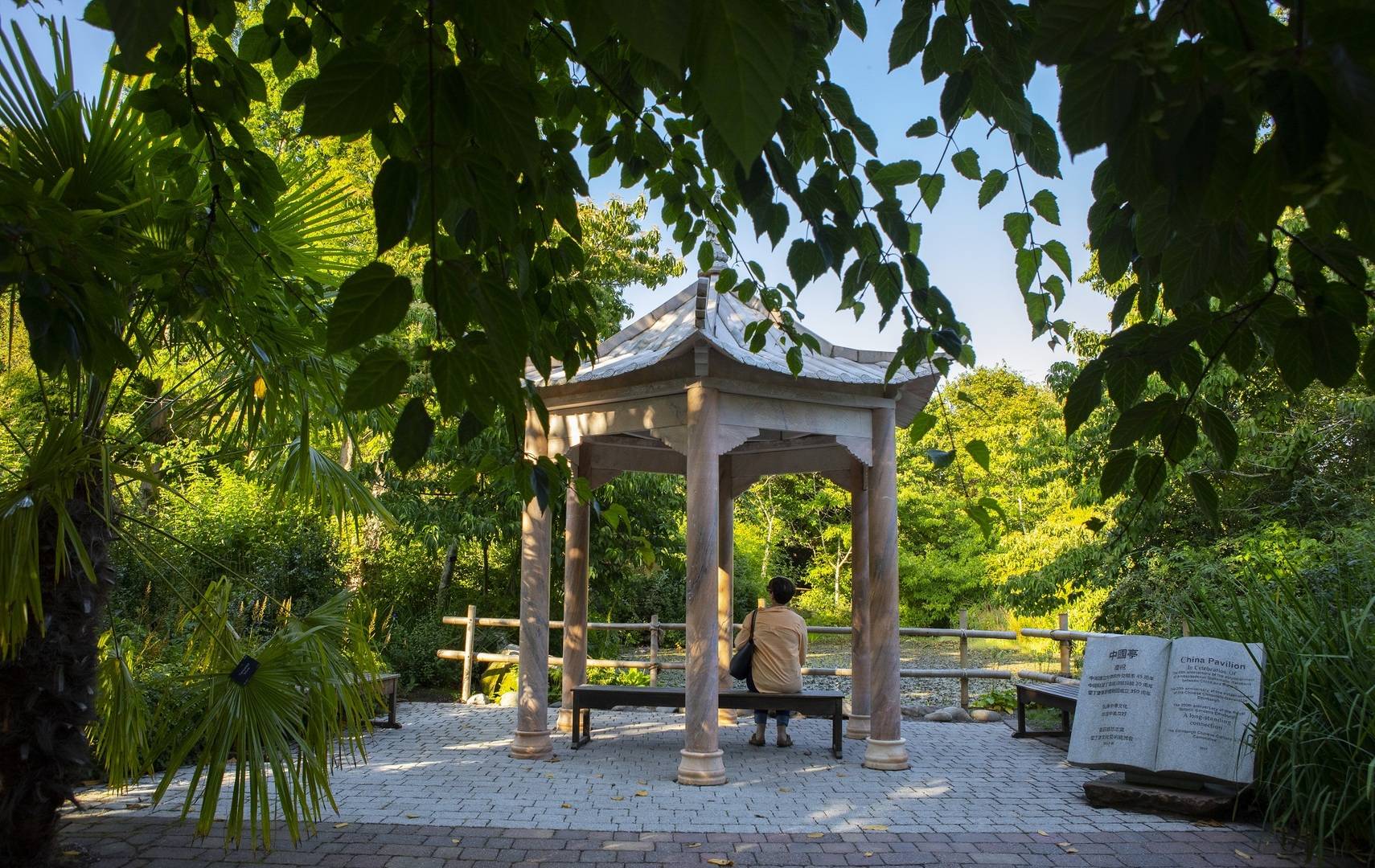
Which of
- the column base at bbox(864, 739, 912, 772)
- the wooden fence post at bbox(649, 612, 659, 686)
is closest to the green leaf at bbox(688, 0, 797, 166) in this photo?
the column base at bbox(864, 739, 912, 772)

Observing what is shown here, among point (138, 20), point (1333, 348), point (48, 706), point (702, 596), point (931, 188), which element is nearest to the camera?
point (138, 20)

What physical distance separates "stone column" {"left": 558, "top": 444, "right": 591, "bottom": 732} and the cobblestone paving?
3.10 feet

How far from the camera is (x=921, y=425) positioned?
228 cm

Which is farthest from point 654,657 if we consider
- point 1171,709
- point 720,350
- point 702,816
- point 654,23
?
point 654,23

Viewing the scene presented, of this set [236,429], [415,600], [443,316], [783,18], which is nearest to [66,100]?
[236,429]

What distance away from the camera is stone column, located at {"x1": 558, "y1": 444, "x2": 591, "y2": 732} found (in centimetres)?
848

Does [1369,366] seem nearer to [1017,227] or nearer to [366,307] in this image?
[1017,227]

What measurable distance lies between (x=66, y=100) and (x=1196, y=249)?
4.31 metres

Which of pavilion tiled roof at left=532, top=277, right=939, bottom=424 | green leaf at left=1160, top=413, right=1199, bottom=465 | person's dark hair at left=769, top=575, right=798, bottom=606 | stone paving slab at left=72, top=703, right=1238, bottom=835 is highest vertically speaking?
pavilion tiled roof at left=532, top=277, right=939, bottom=424

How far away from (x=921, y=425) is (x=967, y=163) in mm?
686

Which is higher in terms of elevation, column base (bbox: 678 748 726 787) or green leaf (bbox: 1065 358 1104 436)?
green leaf (bbox: 1065 358 1104 436)

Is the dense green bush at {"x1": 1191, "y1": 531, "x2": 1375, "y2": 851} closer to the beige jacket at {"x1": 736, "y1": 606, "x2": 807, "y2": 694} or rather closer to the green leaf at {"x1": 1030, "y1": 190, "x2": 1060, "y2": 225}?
the beige jacket at {"x1": 736, "y1": 606, "x2": 807, "y2": 694}

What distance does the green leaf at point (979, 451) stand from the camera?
211 centimetres

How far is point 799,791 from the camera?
6.07 meters
